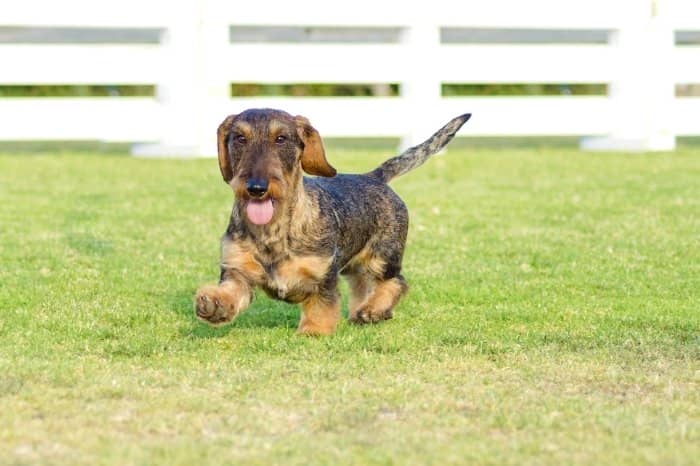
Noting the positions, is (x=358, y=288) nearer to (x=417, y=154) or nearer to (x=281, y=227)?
(x=417, y=154)

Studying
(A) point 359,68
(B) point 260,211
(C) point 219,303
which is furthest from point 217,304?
(A) point 359,68

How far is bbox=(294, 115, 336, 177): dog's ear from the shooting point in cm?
656

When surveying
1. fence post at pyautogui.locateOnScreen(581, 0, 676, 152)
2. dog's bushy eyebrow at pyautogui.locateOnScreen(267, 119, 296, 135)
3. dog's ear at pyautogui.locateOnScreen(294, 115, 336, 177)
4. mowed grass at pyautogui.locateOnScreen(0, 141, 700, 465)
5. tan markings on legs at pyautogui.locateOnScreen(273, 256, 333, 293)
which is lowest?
mowed grass at pyautogui.locateOnScreen(0, 141, 700, 465)

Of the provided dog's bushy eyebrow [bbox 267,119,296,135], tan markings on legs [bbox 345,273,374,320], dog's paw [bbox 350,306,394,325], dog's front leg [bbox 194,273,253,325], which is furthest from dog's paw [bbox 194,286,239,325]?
tan markings on legs [bbox 345,273,374,320]

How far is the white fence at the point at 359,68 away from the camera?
50.9 ft

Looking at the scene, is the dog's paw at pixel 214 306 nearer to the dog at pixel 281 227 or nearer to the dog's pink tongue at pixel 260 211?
the dog at pixel 281 227

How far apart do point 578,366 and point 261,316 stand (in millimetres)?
2031

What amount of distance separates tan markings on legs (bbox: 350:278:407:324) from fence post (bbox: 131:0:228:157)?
8.75 metres

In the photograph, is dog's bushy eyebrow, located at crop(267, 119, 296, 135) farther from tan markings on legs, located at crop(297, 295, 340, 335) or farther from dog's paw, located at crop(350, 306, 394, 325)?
dog's paw, located at crop(350, 306, 394, 325)

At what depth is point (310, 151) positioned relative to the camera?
21.5 feet

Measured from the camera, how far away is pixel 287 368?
571cm

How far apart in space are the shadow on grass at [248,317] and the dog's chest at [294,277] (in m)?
0.36

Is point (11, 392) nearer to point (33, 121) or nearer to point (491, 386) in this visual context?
point (491, 386)

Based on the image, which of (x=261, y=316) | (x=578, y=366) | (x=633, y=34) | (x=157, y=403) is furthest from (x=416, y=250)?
(x=633, y=34)
